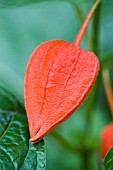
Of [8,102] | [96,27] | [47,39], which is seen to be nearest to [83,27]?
[96,27]

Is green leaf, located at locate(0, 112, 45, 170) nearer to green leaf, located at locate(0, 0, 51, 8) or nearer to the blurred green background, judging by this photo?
green leaf, located at locate(0, 0, 51, 8)

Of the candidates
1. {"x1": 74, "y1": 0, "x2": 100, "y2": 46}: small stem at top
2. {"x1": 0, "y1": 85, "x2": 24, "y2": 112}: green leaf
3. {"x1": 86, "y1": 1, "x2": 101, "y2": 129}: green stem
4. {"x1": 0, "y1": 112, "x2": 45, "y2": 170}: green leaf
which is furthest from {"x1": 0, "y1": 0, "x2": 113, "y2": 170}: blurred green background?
{"x1": 0, "y1": 112, "x2": 45, "y2": 170}: green leaf

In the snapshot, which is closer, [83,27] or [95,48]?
[83,27]

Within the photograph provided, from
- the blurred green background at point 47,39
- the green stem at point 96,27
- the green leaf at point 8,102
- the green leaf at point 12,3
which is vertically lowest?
the blurred green background at point 47,39

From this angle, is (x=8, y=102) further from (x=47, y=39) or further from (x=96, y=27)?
(x=47, y=39)

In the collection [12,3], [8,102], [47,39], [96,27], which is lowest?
[47,39]

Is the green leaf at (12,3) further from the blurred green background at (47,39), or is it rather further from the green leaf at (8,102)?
the blurred green background at (47,39)

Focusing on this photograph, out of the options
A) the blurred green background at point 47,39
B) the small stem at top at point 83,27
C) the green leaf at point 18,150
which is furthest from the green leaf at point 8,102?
the blurred green background at point 47,39

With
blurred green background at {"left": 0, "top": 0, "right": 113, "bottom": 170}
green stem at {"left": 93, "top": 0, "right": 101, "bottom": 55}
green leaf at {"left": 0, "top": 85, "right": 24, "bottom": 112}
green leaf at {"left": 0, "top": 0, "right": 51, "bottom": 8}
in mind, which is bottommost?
blurred green background at {"left": 0, "top": 0, "right": 113, "bottom": 170}
